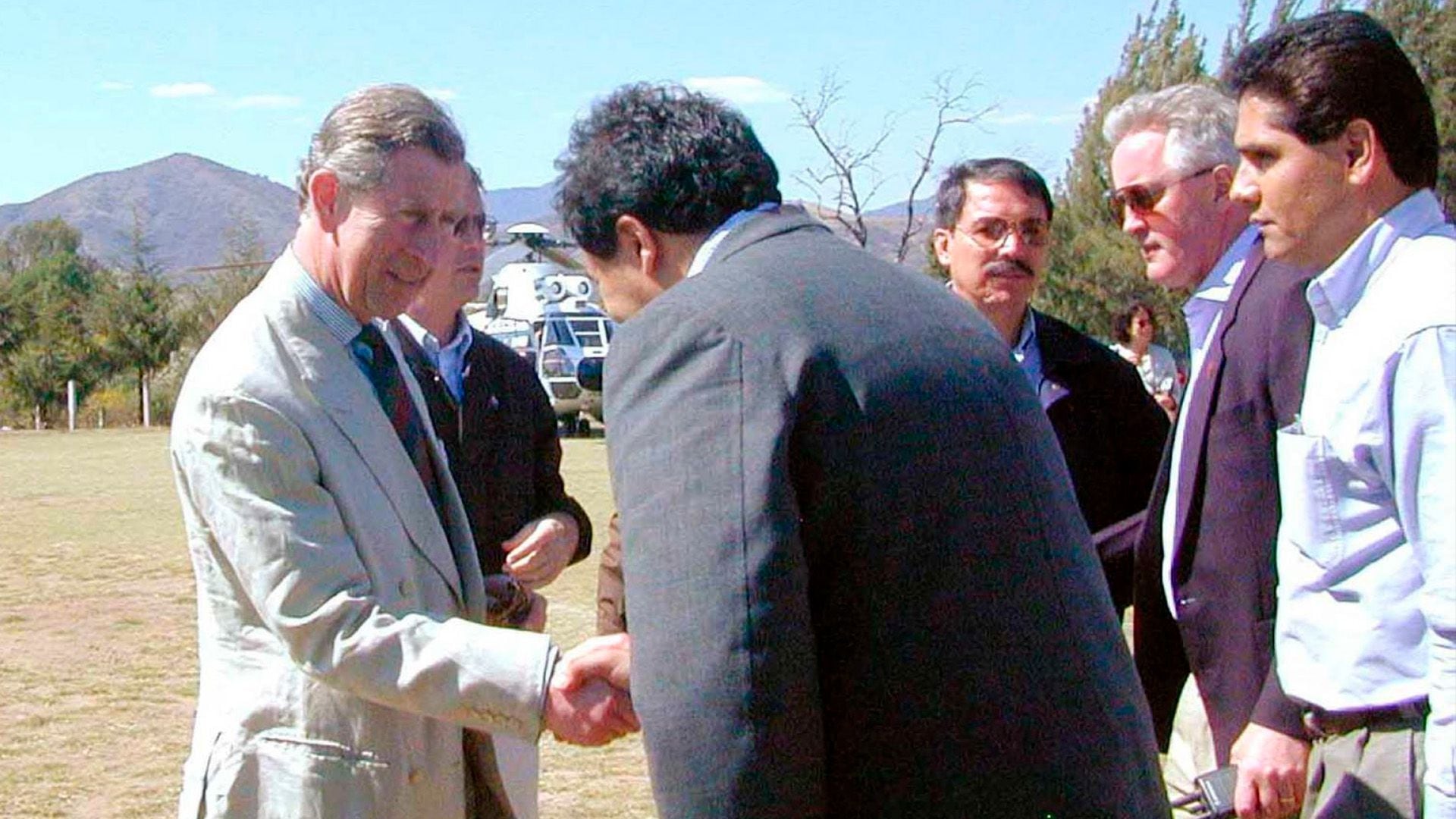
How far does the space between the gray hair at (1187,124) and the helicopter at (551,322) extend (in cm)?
2269

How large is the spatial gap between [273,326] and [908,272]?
1.19 meters

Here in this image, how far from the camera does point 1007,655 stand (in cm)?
197

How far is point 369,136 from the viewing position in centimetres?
293

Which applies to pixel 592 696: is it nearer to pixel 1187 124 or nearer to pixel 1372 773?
pixel 1372 773

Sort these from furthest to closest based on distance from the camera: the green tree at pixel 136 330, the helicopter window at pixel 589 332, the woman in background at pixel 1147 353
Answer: the green tree at pixel 136 330
the helicopter window at pixel 589 332
the woman in background at pixel 1147 353

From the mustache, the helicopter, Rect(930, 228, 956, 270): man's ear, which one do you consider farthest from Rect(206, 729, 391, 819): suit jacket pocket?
the helicopter

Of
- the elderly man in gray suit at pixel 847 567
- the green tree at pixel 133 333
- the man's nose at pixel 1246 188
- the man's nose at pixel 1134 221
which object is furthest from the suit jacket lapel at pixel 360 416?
the green tree at pixel 133 333

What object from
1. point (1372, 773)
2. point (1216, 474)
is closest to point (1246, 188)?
point (1216, 474)

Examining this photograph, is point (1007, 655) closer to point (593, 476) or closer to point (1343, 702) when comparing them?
point (1343, 702)

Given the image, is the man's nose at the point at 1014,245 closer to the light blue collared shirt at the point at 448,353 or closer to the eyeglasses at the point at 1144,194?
the eyeglasses at the point at 1144,194

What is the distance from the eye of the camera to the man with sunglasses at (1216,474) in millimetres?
2979

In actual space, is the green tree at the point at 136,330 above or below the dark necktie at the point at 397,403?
below

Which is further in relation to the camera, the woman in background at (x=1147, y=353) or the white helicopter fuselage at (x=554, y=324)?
the white helicopter fuselage at (x=554, y=324)

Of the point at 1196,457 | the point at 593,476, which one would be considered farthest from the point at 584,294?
the point at 1196,457
